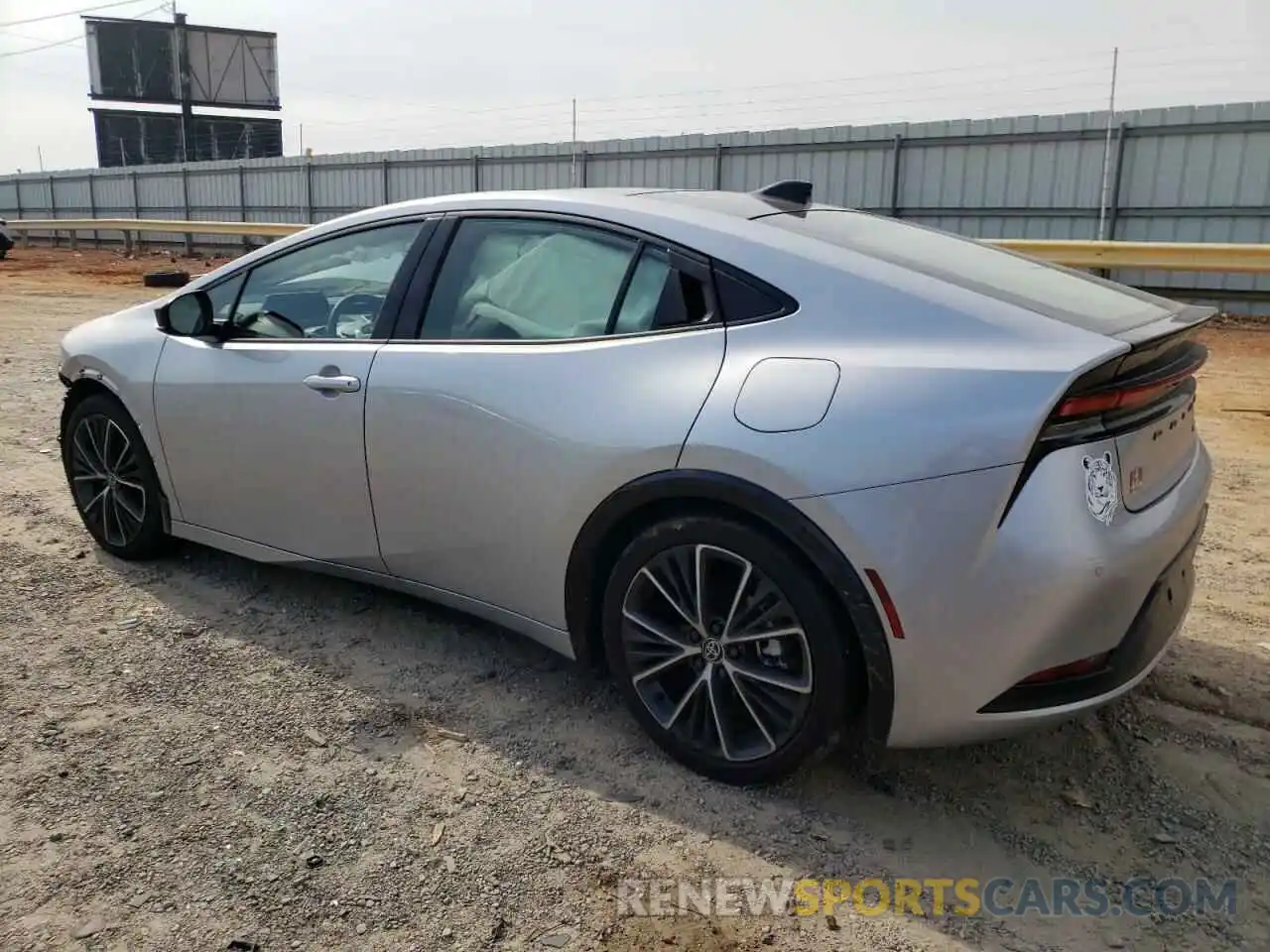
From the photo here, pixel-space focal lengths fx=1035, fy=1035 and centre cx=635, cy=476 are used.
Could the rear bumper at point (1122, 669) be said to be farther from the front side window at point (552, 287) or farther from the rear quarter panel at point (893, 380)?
the front side window at point (552, 287)

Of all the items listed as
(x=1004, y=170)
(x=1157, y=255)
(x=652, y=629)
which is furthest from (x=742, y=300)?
(x=1004, y=170)

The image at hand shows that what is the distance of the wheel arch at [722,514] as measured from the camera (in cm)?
248

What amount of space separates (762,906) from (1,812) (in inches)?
79.0

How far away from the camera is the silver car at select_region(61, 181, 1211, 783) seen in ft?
7.80

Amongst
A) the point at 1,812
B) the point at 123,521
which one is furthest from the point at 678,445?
the point at 123,521

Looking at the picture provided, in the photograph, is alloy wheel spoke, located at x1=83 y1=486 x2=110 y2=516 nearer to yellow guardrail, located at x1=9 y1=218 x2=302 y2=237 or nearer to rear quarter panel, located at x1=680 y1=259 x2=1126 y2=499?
rear quarter panel, located at x1=680 y1=259 x2=1126 y2=499

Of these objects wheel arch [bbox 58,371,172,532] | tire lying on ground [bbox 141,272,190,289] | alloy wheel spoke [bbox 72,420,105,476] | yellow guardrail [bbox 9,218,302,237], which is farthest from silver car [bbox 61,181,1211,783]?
yellow guardrail [bbox 9,218,302,237]

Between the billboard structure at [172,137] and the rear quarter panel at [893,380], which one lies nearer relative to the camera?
the rear quarter panel at [893,380]

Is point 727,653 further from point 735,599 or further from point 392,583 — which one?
point 392,583

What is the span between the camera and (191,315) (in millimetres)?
3998

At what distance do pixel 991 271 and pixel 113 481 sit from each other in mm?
3652

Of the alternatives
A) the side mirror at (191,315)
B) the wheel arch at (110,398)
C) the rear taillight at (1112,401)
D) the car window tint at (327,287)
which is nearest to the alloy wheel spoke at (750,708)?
the rear taillight at (1112,401)

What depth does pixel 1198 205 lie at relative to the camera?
47.5 ft

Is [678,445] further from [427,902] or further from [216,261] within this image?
[216,261]
